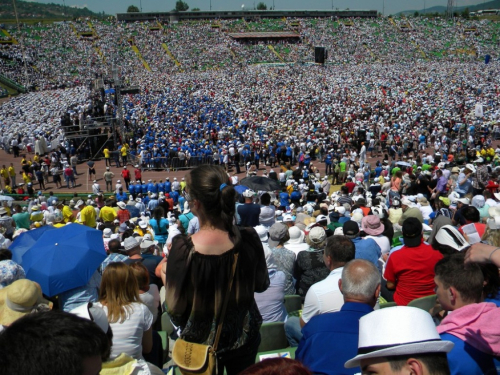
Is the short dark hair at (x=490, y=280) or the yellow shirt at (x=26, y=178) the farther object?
the yellow shirt at (x=26, y=178)

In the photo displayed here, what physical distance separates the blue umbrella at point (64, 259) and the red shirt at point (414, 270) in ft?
9.76

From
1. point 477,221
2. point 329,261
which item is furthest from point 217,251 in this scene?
point 477,221

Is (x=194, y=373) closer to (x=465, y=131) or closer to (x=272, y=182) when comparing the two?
(x=272, y=182)

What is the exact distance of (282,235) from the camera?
5598 millimetres

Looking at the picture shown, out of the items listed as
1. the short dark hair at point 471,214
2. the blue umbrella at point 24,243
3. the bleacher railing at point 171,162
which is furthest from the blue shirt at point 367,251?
the bleacher railing at point 171,162

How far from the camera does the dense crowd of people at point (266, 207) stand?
2350 millimetres

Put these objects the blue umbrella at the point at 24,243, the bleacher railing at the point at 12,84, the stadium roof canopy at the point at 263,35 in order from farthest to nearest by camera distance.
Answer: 1. the stadium roof canopy at the point at 263,35
2. the bleacher railing at the point at 12,84
3. the blue umbrella at the point at 24,243

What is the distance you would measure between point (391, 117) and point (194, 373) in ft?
92.3

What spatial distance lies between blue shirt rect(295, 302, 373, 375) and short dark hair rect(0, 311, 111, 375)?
1.45m

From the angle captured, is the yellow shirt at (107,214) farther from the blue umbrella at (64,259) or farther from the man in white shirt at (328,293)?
the man in white shirt at (328,293)

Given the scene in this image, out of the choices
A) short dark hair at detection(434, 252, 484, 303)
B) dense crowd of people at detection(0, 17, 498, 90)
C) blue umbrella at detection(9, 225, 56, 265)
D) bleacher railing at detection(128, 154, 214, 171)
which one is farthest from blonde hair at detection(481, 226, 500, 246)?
dense crowd of people at detection(0, 17, 498, 90)

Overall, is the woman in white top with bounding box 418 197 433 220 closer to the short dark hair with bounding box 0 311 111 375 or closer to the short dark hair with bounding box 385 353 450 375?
the short dark hair with bounding box 385 353 450 375

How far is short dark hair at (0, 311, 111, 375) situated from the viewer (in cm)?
127

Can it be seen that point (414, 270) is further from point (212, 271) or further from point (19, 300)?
point (19, 300)
